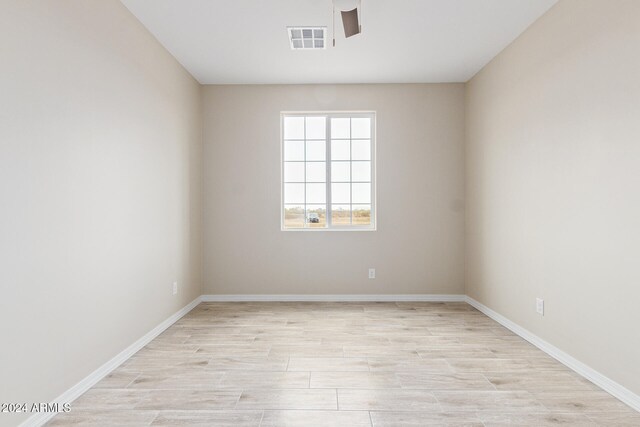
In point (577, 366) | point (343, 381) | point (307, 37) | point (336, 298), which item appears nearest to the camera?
point (343, 381)

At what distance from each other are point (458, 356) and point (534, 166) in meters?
1.71

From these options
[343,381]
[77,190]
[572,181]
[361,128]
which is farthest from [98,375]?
[361,128]

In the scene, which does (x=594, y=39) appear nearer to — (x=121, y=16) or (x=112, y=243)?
(x=121, y=16)

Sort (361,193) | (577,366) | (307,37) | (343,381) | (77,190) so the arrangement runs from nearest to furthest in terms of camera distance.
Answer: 1. (77,190)
2. (343,381)
3. (577,366)
4. (307,37)
5. (361,193)

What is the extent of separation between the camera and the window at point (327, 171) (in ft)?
16.9

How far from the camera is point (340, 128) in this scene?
5.18m

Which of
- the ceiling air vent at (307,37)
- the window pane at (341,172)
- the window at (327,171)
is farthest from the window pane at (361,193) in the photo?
the ceiling air vent at (307,37)

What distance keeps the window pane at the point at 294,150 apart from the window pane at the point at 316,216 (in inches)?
25.9

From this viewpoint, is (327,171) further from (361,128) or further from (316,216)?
(361,128)

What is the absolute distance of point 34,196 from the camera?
A: 210 centimetres

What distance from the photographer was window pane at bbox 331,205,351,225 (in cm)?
515

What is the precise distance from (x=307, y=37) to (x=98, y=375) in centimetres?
317

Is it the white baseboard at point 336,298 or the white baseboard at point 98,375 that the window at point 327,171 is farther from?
the white baseboard at point 98,375

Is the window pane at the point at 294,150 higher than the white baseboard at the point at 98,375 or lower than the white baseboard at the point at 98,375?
higher
